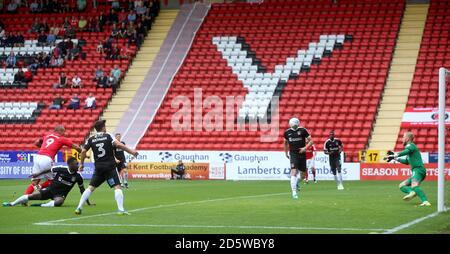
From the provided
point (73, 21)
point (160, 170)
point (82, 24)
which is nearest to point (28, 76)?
point (82, 24)

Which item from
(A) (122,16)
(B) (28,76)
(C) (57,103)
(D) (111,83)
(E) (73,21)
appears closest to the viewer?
(C) (57,103)

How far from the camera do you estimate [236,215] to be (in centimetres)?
1958

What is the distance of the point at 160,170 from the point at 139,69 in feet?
35.0

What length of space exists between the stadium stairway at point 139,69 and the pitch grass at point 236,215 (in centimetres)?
2118

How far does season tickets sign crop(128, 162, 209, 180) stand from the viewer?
42.5 metres

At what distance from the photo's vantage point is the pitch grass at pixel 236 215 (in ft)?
54.5

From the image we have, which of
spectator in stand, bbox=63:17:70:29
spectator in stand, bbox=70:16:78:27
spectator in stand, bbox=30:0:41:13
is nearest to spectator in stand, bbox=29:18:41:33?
spectator in stand, bbox=63:17:70:29

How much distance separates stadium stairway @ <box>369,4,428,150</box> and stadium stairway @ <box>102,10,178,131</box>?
1371 cm

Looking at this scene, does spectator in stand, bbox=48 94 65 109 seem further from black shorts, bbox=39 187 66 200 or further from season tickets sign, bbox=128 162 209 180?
black shorts, bbox=39 187 66 200

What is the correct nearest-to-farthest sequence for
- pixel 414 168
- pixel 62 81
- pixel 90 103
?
pixel 414 168
pixel 90 103
pixel 62 81

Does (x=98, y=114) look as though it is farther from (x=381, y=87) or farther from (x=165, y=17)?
(x=381, y=87)

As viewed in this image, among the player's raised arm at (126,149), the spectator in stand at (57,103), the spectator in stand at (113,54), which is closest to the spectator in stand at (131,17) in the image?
the spectator in stand at (113,54)

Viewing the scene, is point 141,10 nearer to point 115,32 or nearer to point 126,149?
point 115,32
